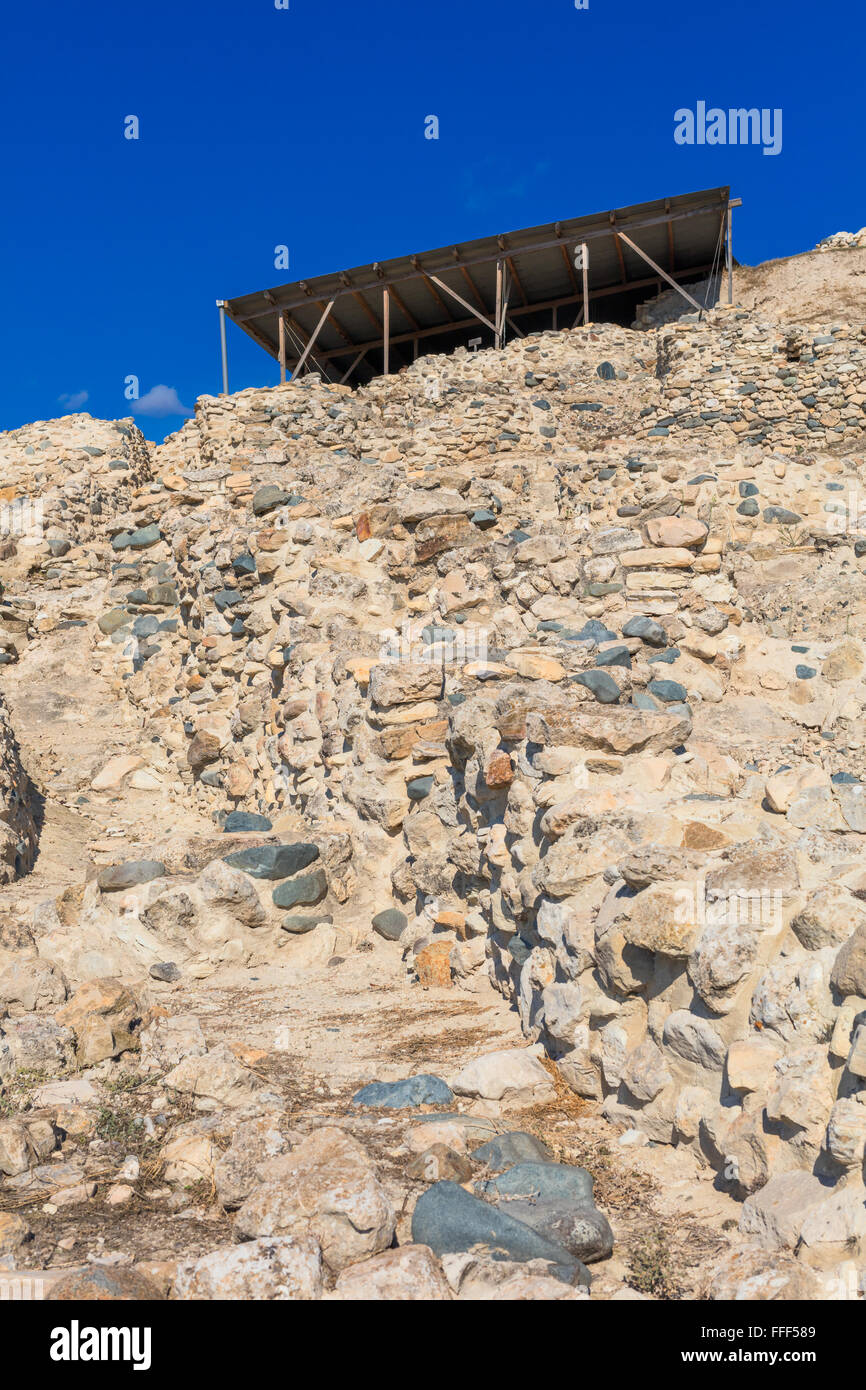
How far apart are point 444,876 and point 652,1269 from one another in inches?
117

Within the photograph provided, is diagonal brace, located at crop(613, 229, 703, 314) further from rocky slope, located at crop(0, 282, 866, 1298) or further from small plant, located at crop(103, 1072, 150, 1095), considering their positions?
small plant, located at crop(103, 1072, 150, 1095)

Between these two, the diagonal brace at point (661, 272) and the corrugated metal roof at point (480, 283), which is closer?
the diagonal brace at point (661, 272)

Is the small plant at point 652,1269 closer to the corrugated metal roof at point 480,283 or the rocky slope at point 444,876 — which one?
the rocky slope at point 444,876

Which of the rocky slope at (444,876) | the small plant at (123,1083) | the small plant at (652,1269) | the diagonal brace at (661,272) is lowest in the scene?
the small plant at (652,1269)

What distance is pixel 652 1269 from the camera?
218cm

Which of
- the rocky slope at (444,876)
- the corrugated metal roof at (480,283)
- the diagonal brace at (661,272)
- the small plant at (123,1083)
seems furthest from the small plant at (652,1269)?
the corrugated metal roof at (480,283)

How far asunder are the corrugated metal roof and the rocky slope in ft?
27.6

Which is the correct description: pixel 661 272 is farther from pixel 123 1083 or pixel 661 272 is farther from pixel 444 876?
pixel 123 1083

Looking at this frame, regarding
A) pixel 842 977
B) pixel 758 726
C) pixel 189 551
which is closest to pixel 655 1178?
pixel 842 977

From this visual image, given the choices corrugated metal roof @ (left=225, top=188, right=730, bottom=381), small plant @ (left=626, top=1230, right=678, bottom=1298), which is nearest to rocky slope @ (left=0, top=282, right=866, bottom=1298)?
small plant @ (left=626, top=1230, right=678, bottom=1298)

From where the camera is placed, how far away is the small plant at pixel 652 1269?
2125mm

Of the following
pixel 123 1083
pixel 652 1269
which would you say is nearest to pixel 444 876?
pixel 123 1083

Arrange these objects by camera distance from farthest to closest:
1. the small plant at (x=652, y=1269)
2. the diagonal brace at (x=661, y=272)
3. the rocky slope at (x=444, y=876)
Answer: the diagonal brace at (x=661, y=272) → the rocky slope at (x=444, y=876) → the small plant at (x=652, y=1269)

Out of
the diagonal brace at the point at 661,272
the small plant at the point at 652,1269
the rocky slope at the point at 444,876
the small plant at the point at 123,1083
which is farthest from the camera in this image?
the diagonal brace at the point at 661,272
